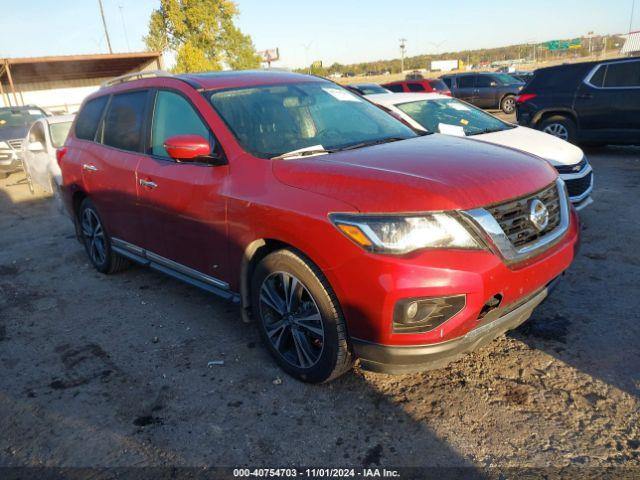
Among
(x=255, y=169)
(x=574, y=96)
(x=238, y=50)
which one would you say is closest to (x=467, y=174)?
(x=255, y=169)

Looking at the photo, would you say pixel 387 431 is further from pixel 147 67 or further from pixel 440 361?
pixel 147 67

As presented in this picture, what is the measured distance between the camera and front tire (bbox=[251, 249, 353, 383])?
8.67ft

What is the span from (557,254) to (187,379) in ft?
7.56

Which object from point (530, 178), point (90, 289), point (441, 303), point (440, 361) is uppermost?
point (530, 178)

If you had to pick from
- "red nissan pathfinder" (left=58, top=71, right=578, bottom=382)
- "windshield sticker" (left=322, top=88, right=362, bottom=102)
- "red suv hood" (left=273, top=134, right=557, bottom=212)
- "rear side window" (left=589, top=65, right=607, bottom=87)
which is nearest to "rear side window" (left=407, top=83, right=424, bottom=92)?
"rear side window" (left=589, top=65, right=607, bottom=87)

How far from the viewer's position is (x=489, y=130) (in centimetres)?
626

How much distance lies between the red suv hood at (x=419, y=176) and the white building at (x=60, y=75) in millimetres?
24919

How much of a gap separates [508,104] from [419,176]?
18.3 meters

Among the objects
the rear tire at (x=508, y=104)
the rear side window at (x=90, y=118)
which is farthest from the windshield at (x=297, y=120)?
the rear tire at (x=508, y=104)

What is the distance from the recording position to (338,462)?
2383 millimetres

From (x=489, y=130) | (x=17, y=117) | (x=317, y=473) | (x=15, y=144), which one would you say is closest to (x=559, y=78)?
(x=489, y=130)

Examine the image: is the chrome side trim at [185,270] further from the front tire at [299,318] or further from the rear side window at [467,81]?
the rear side window at [467,81]

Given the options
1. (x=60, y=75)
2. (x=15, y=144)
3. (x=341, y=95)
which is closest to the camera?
(x=341, y=95)

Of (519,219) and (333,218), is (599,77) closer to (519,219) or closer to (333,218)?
(519,219)
